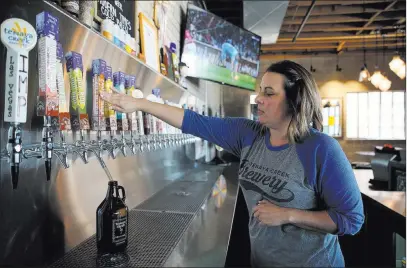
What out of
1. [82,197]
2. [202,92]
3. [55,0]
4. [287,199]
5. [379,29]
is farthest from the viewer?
[379,29]

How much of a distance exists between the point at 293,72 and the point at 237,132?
1.27ft

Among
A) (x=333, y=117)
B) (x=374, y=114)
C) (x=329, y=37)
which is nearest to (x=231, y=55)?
(x=329, y=37)

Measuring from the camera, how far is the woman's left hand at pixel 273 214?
3.83 feet

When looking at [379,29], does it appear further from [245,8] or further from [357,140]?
[245,8]

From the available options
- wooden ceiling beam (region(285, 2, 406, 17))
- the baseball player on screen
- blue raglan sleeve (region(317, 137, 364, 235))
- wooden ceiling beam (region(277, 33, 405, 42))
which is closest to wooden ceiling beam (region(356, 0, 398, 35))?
wooden ceiling beam (region(285, 2, 406, 17))

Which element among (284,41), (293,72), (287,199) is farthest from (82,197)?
(284,41)

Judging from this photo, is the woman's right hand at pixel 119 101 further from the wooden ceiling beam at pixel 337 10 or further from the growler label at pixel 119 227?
the wooden ceiling beam at pixel 337 10

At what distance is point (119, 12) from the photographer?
183cm

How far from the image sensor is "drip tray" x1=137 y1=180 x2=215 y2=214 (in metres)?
1.97

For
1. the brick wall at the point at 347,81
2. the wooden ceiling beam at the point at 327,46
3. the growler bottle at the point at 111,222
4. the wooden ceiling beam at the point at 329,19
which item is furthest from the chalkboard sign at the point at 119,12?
the brick wall at the point at 347,81

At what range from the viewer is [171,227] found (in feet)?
5.16

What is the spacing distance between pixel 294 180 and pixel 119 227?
2.25 ft

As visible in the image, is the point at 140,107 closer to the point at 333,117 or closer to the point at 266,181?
the point at 266,181

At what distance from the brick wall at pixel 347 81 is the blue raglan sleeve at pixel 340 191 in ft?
25.1
